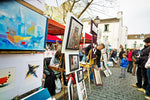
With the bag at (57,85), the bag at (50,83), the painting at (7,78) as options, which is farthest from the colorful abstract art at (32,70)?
the bag at (57,85)

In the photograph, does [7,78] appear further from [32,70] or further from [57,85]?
[57,85]

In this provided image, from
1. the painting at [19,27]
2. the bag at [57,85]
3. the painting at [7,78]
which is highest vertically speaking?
the painting at [19,27]

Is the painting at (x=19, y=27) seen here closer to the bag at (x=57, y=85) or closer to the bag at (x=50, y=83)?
the bag at (x=50, y=83)

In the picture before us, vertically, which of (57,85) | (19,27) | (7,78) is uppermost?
(19,27)

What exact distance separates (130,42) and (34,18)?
33665mm

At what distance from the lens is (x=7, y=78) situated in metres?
0.94

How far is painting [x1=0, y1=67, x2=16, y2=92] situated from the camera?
899mm

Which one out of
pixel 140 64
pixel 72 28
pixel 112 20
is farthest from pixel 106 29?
pixel 72 28

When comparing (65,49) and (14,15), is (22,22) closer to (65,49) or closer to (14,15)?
(14,15)

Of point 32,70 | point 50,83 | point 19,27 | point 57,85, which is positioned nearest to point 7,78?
point 32,70

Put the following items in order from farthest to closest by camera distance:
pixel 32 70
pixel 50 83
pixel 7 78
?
pixel 50 83, pixel 32 70, pixel 7 78

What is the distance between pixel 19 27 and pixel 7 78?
60 centimetres

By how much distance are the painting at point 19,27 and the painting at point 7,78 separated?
25 centimetres

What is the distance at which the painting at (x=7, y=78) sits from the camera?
2.95 ft
